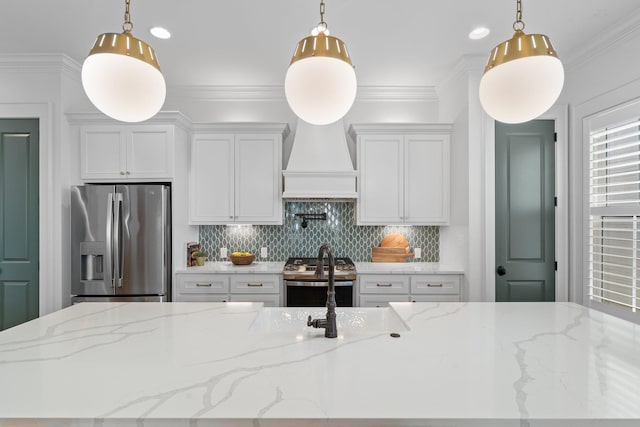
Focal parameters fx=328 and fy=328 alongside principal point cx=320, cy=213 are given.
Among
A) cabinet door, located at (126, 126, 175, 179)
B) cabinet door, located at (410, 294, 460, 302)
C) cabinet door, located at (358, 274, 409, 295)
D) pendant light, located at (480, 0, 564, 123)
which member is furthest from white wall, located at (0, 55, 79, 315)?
pendant light, located at (480, 0, 564, 123)

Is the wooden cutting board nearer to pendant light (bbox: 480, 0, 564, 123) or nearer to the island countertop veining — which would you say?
the island countertop veining

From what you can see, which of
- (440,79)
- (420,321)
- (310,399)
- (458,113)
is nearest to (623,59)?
(458,113)

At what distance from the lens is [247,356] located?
1117 mm

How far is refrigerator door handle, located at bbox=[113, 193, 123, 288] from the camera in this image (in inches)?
113

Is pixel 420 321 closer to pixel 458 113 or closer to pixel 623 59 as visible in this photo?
pixel 458 113

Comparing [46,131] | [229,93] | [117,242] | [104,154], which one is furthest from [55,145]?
[229,93]

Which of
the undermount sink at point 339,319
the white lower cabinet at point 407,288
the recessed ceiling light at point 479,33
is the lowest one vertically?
the white lower cabinet at point 407,288

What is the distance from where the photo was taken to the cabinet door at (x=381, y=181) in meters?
3.36

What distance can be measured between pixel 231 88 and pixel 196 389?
11.1ft

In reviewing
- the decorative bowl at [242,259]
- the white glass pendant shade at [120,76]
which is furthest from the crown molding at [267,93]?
the white glass pendant shade at [120,76]

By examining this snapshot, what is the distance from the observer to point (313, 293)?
303 cm

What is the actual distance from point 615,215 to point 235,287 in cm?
320

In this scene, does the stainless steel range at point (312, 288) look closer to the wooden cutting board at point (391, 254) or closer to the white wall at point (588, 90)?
the wooden cutting board at point (391, 254)

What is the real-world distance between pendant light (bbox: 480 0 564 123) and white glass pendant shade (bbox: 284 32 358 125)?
1.74 ft
